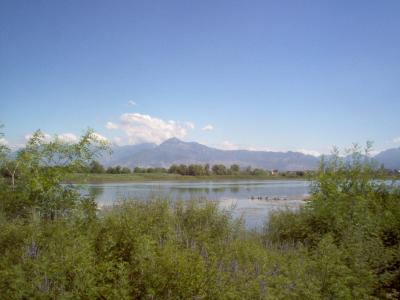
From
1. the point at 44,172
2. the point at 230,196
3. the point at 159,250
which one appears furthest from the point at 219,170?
the point at 159,250

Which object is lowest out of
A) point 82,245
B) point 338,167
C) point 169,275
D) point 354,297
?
point 354,297

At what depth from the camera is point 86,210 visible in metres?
7.73

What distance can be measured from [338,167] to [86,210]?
890 cm

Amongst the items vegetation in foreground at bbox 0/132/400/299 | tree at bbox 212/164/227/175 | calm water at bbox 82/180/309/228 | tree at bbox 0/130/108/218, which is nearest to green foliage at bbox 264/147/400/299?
vegetation in foreground at bbox 0/132/400/299

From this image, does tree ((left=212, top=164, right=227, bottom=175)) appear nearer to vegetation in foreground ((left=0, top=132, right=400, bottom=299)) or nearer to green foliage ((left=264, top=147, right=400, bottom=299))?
green foliage ((left=264, top=147, right=400, bottom=299))

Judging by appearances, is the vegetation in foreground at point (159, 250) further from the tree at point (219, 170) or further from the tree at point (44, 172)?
the tree at point (219, 170)

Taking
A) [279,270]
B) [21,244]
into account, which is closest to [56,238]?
[21,244]

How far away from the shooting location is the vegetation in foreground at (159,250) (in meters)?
4.76

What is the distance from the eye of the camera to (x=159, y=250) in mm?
5684

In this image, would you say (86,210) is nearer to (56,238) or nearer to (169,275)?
(56,238)

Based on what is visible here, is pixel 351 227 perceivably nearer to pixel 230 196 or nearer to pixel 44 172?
pixel 44 172

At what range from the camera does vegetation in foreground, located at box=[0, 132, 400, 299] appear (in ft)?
15.6

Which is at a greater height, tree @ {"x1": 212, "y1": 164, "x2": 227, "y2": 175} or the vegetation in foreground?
tree @ {"x1": 212, "y1": 164, "x2": 227, "y2": 175}

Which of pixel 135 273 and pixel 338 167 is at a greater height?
pixel 338 167
